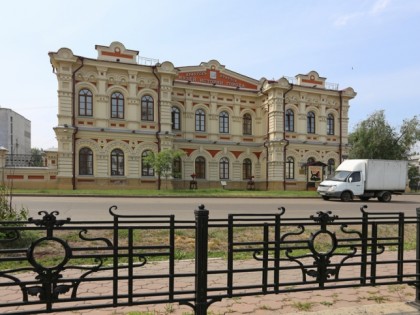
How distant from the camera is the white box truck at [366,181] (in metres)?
18.6

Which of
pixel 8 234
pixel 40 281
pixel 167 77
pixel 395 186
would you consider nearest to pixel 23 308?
pixel 40 281

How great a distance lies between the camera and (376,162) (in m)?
19.2

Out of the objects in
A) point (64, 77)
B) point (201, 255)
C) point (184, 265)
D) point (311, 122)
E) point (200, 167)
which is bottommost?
point (184, 265)

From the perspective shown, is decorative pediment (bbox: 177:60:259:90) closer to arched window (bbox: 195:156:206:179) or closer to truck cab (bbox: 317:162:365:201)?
arched window (bbox: 195:156:206:179)

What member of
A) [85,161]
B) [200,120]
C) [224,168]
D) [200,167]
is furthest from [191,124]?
[85,161]

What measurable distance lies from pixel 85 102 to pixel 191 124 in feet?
29.8

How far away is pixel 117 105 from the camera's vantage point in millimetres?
24406

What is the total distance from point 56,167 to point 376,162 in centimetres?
2225

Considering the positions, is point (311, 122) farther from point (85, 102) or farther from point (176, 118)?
point (85, 102)

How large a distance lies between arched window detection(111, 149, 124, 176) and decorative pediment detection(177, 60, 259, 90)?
8616mm

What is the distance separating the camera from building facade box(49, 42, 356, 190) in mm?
23047

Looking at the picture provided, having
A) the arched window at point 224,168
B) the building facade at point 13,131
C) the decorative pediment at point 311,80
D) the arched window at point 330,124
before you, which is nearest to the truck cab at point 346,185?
the arched window at point 224,168

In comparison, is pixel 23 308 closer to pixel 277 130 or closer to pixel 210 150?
pixel 210 150

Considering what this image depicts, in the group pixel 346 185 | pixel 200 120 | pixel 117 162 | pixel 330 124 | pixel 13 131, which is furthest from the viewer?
pixel 13 131
